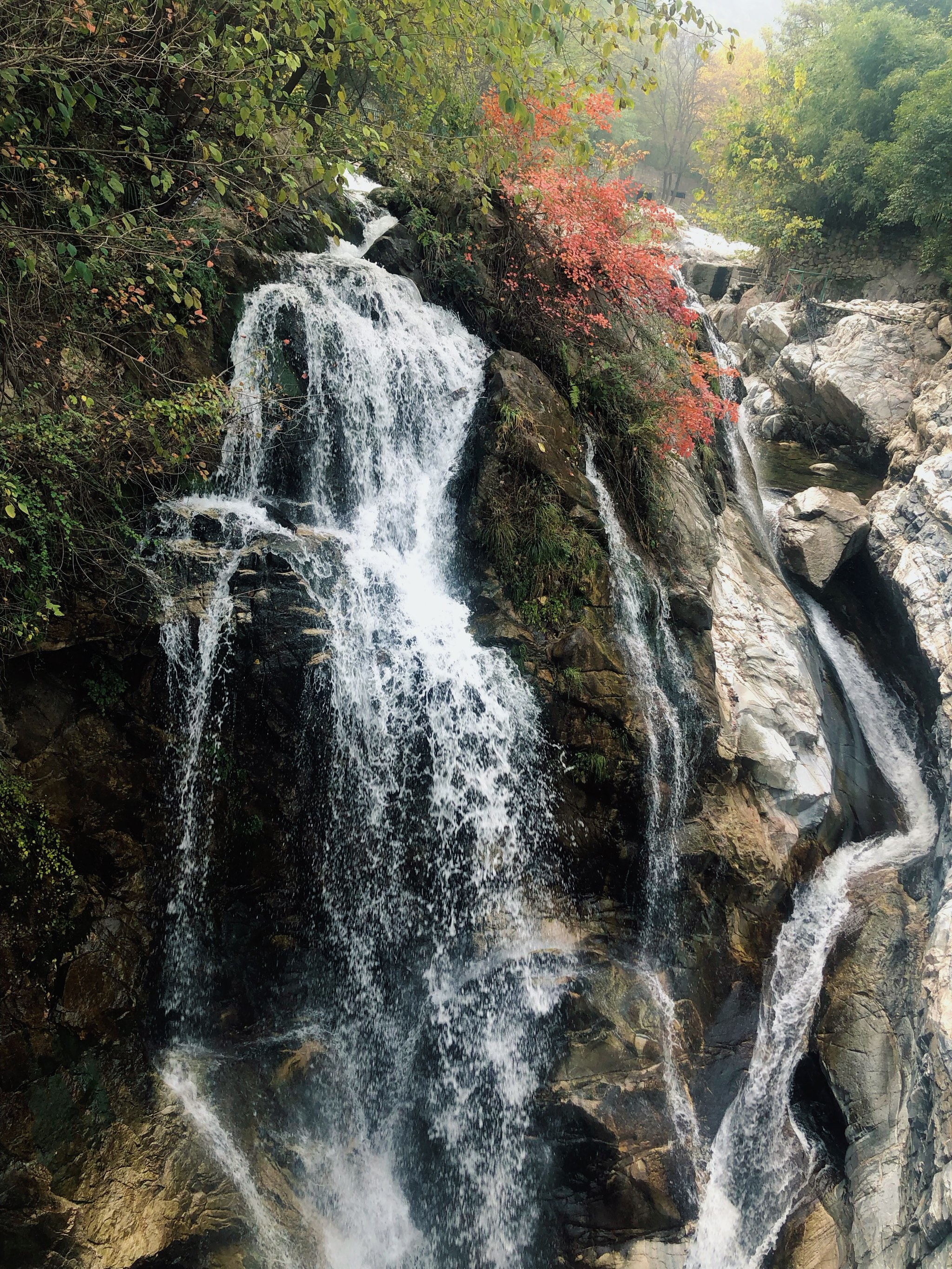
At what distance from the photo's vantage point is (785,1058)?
707 centimetres

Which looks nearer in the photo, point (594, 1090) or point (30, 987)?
point (30, 987)

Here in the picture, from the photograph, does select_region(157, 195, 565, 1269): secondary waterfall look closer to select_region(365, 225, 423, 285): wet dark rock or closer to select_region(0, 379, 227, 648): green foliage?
select_region(0, 379, 227, 648): green foliage

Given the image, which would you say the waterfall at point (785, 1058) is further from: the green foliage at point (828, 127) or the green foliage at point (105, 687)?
the green foliage at point (828, 127)

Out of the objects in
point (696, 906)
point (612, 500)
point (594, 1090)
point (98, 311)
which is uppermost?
point (98, 311)

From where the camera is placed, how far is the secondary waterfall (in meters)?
5.60

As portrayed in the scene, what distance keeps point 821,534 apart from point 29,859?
1199 cm

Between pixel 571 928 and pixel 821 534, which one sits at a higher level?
pixel 821 534

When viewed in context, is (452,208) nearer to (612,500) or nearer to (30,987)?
(612,500)

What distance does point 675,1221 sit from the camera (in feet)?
19.0

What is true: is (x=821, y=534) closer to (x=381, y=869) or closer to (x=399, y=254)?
(x=399, y=254)

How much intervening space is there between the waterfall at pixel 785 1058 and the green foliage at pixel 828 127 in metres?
13.1

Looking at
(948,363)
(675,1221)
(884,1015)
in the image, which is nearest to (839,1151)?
(884,1015)

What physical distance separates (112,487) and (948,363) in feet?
47.6

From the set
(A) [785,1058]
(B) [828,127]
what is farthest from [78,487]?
(B) [828,127]
